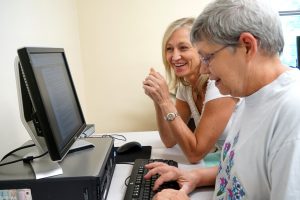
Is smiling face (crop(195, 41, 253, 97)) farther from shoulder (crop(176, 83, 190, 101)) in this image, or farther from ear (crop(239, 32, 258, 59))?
shoulder (crop(176, 83, 190, 101))

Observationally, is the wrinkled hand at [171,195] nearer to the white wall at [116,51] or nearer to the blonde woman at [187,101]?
the blonde woman at [187,101]

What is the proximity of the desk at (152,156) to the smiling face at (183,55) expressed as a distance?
384mm

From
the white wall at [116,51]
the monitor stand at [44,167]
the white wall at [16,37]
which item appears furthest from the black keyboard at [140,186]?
the white wall at [116,51]

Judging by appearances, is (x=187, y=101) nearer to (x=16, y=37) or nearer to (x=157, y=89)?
(x=157, y=89)

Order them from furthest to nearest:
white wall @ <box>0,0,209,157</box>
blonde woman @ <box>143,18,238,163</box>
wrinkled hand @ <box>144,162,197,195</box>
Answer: white wall @ <box>0,0,209,157</box>
blonde woman @ <box>143,18,238,163</box>
wrinkled hand @ <box>144,162,197,195</box>

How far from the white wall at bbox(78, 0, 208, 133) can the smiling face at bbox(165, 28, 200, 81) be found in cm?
60

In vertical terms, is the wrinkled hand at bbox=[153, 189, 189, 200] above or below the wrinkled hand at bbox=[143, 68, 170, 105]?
below

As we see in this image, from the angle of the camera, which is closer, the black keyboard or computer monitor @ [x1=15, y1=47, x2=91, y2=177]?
computer monitor @ [x1=15, y1=47, x2=91, y2=177]

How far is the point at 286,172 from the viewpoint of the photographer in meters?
0.58

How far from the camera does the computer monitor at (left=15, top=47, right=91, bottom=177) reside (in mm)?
691

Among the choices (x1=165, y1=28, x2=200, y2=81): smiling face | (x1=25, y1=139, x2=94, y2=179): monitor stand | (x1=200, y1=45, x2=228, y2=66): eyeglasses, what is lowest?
(x1=25, y1=139, x2=94, y2=179): monitor stand

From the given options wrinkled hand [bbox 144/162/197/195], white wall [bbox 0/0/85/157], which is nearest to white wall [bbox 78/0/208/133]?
white wall [bbox 0/0/85/157]

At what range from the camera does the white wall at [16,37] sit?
1.04m

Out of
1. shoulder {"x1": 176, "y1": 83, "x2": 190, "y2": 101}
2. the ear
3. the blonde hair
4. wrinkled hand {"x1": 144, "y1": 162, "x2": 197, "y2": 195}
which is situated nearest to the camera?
the ear
